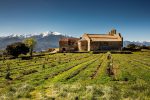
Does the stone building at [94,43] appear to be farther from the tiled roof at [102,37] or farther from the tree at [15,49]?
the tree at [15,49]

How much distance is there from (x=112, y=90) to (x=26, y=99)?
32.3ft

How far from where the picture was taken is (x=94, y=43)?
127 m

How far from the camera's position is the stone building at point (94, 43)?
127m

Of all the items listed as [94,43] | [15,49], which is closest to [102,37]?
[94,43]

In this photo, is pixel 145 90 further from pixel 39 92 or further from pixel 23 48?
pixel 23 48

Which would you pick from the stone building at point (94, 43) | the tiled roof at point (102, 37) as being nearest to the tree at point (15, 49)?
the stone building at point (94, 43)

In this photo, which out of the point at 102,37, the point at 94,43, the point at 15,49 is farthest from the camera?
the point at 102,37

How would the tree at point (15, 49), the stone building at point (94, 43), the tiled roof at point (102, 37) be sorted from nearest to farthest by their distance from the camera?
the tree at point (15, 49) < the stone building at point (94, 43) < the tiled roof at point (102, 37)

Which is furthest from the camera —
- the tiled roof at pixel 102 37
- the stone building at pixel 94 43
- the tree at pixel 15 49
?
the tiled roof at pixel 102 37

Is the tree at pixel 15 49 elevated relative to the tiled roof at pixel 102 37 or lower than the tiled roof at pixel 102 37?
lower

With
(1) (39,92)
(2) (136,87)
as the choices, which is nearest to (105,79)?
(2) (136,87)

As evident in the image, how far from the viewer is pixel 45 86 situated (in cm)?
2847

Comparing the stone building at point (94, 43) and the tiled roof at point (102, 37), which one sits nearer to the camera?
the stone building at point (94, 43)

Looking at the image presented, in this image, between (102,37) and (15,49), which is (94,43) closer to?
(102,37)
